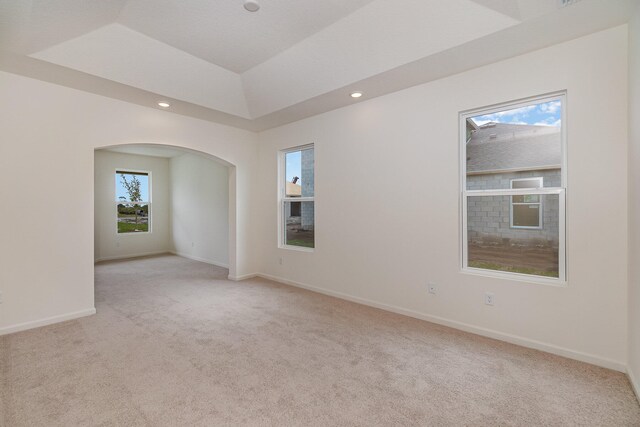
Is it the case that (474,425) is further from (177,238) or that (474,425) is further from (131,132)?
(177,238)

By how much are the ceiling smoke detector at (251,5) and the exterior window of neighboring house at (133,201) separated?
666cm

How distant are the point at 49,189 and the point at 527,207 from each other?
505cm

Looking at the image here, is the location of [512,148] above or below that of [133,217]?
above

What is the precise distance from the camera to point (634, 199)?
83.1 inches

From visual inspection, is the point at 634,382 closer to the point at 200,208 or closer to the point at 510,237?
the point at 510,237

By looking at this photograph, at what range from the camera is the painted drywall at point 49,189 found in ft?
10.0

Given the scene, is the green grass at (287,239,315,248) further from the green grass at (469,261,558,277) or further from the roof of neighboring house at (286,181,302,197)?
the green grass at (469,261,558,277)

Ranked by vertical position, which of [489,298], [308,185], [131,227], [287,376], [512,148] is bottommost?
[287,376]

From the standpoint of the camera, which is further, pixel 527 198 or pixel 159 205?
pixel 159 205

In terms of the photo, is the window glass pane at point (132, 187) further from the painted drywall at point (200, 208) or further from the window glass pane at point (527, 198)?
the window glass pane at point (527, 198)

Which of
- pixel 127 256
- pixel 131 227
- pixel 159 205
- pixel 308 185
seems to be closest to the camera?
pixel 308 185

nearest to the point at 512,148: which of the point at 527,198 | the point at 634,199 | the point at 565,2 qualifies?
the point at 527,198

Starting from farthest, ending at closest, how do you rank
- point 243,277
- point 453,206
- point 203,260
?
point 203,260, point 243,277, point 453,206

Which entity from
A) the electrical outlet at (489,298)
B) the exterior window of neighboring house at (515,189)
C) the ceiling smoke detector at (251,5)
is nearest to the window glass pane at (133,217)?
the ceiling smoke detector at (251,5)
